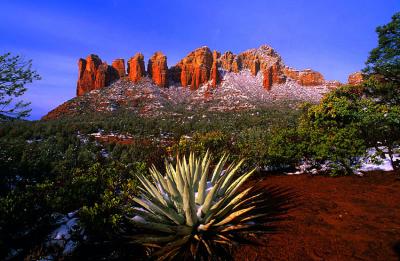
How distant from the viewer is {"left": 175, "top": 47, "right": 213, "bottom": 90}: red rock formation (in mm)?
110963

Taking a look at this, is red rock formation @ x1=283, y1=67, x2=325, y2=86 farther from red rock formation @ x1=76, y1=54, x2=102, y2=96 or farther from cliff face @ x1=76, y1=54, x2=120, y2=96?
red rock formation @ x1=76, y1=54, x2=102, y2=96

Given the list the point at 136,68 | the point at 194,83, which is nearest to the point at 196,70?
the point at 194,83

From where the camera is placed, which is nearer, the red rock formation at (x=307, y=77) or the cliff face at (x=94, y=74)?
the cliff face at (x=94, y=74)

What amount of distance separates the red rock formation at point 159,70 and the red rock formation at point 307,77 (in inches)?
2149

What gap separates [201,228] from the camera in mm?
3551

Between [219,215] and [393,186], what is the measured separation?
4717 mm

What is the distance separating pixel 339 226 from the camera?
160 inches

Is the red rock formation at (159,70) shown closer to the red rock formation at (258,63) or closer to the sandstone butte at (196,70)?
the sandstone butte at (196,70)

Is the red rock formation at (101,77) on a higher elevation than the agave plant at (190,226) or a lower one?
higher

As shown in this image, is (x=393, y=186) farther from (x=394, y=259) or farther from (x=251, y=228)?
(x=251, y=228)

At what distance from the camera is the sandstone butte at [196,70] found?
100500 mm

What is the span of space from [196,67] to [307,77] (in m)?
46.7

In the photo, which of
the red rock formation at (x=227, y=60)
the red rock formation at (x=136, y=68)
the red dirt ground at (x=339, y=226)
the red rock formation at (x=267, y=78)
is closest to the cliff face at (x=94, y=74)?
the red rock formation at (x=136, y=68)

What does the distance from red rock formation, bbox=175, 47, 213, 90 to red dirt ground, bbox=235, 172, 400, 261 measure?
102 metres
